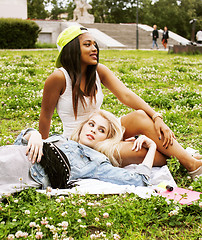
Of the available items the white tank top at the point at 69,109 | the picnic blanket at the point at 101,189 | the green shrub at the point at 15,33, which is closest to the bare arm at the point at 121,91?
the white tank top at the point at 69,109

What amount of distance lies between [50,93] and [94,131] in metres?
0.74

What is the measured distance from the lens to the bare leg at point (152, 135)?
4.02m

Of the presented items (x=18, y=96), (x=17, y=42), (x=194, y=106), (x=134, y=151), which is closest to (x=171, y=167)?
(x=134, y=151)

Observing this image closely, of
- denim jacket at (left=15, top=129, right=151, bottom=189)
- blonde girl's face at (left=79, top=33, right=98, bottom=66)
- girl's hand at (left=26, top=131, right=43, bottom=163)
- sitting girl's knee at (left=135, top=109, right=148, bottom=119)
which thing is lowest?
denim jacket at (left=15, top=129, right=151, bottom=189)

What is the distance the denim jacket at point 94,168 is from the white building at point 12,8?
40869 millimetres

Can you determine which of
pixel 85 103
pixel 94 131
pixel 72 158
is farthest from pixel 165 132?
pixel 72 158

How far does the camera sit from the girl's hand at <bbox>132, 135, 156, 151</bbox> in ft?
12.7

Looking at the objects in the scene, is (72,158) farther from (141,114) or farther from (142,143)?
(141,114)

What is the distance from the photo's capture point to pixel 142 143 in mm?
3955

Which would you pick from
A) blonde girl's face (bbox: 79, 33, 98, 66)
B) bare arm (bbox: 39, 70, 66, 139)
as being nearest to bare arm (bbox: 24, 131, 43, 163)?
bare arm (bbox: 39, 70, 66, 139)

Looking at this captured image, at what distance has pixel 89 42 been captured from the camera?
4.21m

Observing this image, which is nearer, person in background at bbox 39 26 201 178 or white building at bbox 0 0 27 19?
person in background at bbox 39 26 201 178

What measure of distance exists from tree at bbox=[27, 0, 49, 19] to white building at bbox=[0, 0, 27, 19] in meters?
21.7

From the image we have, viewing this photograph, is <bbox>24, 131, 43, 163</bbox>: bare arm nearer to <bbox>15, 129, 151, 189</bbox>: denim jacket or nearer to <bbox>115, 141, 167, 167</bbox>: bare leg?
<bbox>15, 129, 151, 189</bbox>: denim jacket
